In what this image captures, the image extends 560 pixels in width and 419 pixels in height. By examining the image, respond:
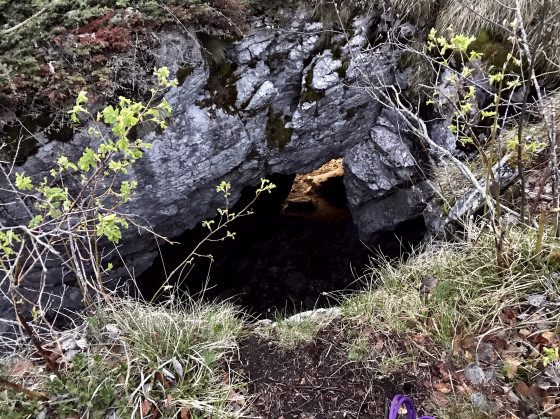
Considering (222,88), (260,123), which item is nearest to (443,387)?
(260,123)

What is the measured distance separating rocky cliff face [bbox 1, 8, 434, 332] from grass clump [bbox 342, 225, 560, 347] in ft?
5.61

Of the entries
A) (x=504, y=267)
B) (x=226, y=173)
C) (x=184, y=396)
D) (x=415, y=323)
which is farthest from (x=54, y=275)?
(x=504, y=267)

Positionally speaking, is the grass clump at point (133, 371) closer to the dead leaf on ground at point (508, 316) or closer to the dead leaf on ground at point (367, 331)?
the dead leaf on ground at point (367, 331)

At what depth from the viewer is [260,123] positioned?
4711 mm

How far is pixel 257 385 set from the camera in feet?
8.02

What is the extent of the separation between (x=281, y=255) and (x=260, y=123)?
9.26 feet

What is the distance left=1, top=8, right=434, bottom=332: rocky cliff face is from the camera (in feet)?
13.5

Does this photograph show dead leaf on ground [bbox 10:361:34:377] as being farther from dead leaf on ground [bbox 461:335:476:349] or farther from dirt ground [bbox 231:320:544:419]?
dead leaf on ground [bbox 461:335:476:349]

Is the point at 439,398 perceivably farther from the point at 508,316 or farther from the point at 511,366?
the point at 508,316

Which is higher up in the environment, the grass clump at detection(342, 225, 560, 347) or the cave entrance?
the grass clump at detection(342, 225, 560, 347)

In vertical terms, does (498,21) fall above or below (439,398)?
above

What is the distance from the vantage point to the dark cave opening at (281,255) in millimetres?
5980

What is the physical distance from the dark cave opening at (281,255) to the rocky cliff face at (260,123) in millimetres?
865

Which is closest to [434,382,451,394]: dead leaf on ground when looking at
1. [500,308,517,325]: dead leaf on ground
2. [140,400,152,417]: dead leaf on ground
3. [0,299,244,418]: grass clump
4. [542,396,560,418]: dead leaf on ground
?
[542,396,560,418]: dead leaf on ground
